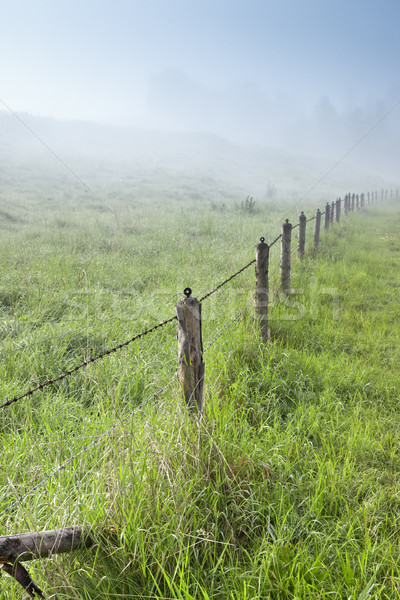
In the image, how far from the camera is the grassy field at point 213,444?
5.99 feet

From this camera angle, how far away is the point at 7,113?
2859 inches

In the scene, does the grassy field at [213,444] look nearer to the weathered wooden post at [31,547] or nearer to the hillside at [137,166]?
the weathered wooden post at [31,547]

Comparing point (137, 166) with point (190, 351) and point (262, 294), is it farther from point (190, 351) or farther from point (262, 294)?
point (190, 351)

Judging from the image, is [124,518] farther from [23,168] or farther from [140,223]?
[23,168]

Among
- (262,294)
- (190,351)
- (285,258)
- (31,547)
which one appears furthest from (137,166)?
(31,547)

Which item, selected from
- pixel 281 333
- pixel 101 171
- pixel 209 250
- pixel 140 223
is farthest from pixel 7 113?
pixel 281 333

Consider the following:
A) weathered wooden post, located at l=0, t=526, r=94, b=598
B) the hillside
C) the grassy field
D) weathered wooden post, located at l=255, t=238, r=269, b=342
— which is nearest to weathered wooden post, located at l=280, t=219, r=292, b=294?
the grassy field

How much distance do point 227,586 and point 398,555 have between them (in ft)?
3.26

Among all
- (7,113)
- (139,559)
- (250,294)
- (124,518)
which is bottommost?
(139,559)

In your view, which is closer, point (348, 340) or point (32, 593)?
point (32, 593)

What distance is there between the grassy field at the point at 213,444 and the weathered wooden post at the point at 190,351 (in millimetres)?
121

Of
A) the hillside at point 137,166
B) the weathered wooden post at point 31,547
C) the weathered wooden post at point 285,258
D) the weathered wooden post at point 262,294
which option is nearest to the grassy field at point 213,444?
the weathered wooden post at point 31,547

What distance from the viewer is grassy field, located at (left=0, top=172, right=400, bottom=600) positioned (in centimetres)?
183

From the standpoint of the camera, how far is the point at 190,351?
2463mm
